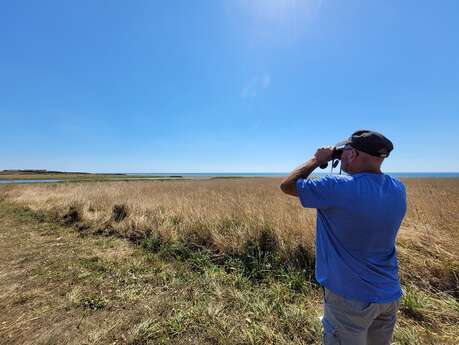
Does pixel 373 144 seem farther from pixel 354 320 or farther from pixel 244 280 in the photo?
pixel 244 280

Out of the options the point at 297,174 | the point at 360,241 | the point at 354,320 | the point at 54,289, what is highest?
the point at 297,174

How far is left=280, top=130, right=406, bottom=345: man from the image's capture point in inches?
54.5

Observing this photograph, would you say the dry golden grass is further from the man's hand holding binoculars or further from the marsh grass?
the man's hand holding binoculars

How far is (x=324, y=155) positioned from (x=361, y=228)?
603mm

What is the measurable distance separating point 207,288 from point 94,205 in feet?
27.5

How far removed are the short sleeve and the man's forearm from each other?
0.28ft

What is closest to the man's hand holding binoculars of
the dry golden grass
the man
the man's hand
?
the man's hand

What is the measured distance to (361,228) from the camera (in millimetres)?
1390

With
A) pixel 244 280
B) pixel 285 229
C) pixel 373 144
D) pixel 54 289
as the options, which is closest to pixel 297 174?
pixel 373 144

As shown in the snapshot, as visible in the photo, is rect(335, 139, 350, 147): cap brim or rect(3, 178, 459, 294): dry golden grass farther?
rect(3, 178, 459, 294): dry golden grass

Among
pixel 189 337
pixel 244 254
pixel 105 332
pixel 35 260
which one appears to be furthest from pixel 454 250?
pixel 35 260

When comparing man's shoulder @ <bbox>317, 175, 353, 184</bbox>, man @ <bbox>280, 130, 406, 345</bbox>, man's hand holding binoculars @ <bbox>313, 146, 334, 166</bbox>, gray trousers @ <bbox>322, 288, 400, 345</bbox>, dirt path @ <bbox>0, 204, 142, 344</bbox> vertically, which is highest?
man's hand holding binoculars @ <bbox>313, 146, 334, 166</bbox>

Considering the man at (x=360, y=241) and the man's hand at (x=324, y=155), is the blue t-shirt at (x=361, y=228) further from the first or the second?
the man's hand at (x=324, y=155)

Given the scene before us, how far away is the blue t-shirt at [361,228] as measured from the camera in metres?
1.37
